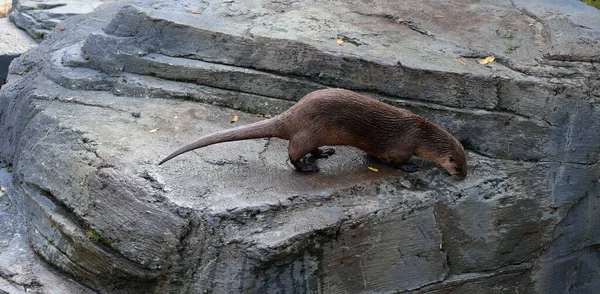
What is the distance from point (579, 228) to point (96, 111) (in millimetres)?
3022

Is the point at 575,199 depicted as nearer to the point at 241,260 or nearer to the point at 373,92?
the point at 373,92

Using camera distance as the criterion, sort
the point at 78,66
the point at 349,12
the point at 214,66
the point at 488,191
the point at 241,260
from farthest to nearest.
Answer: the point at 349,12 → the point at 78,66 → the point at 214,66 → the point at 488,191 → the point at 241,260

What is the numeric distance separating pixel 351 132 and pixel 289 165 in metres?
0.38

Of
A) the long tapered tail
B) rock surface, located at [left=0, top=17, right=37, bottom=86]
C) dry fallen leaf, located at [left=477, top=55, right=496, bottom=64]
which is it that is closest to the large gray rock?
dry fallen leaf, located at [left=477, top=55, right=496, bottom=64]

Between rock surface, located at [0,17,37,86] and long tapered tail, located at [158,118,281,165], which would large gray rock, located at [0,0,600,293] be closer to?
long tapered tail, located at [158,118,281,165]

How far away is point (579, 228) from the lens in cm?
386

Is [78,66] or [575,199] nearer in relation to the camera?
[575,199]

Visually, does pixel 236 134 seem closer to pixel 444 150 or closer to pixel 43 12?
pixel 444 150

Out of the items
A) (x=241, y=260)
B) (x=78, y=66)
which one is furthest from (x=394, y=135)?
(x=78, y=66)

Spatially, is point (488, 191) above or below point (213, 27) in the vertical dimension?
below

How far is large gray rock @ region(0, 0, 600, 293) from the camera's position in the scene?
3.13 m

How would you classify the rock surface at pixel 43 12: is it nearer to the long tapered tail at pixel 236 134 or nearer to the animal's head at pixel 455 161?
the long tapered tail at pixel 236 134

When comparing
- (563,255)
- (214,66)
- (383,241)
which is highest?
(214,66)

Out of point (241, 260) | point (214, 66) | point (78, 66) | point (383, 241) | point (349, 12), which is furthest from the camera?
point (349, 12)
